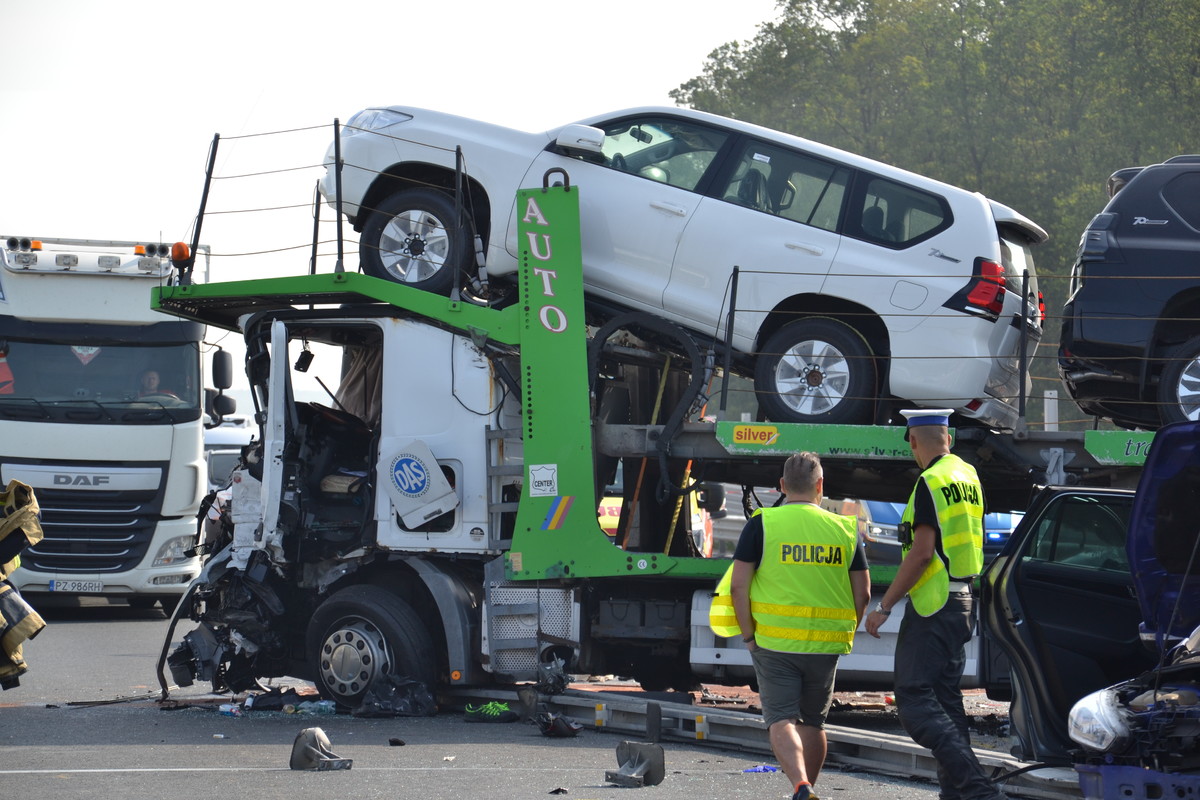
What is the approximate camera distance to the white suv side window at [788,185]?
8.10m

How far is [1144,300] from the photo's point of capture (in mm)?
7543

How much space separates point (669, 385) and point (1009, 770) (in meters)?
3.67

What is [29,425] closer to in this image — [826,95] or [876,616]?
[876,616]

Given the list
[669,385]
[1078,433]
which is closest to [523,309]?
[669,385]

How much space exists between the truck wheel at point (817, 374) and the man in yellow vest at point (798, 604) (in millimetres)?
2366

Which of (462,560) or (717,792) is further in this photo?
(462,560)

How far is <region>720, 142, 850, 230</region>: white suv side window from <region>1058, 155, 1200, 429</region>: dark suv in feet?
4.66

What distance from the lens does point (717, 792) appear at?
6203 millimetres

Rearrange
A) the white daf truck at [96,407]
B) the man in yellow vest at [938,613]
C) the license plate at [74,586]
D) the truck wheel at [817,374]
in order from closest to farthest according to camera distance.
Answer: the man in yellow vest at [938,613] → the truck wheel at [817,374] → the white daf truck at [96,407] → the license plate at [74,586]

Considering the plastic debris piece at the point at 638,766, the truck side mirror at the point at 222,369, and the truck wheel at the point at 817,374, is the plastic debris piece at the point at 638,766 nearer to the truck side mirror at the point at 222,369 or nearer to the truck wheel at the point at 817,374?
the truck wheel at the point at 817,374

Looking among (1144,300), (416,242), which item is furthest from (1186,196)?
(416,242)

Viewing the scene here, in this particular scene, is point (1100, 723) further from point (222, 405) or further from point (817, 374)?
point (222, 405)

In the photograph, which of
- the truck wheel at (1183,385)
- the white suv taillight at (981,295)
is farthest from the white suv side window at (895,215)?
the truck wheel at (1183,385)

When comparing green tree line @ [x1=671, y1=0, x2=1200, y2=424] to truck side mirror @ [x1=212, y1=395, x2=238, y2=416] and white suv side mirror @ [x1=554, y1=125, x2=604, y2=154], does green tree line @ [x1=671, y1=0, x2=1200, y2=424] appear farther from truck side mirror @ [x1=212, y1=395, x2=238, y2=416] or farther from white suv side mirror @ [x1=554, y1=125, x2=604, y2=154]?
white suv side mirror @ [x1=554, y1=125, x2=604, y2=154]
